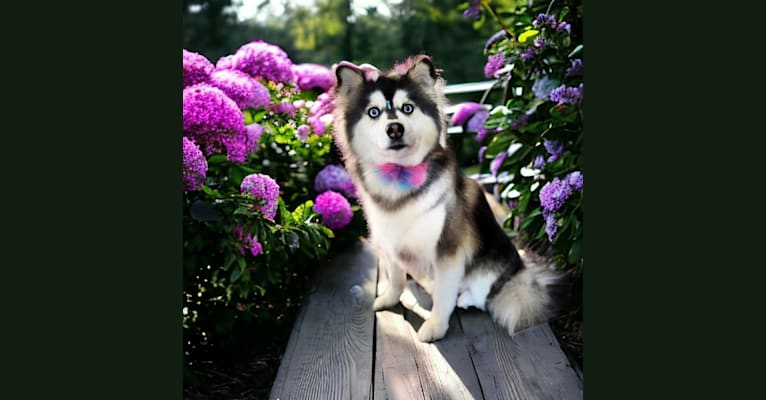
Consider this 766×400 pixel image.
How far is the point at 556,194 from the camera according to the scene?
2.38m

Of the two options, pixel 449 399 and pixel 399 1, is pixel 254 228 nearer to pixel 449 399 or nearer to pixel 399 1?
pixel 449 399

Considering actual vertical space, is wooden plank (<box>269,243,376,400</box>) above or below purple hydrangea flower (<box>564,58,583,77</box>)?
below

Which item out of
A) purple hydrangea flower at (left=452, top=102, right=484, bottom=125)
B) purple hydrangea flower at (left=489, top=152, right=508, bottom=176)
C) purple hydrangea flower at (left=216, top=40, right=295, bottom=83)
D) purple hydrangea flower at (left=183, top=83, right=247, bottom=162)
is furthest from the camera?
purple hydrangea flower at (left=452, top=102, right=484, bottom=125)

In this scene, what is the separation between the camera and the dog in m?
2.25

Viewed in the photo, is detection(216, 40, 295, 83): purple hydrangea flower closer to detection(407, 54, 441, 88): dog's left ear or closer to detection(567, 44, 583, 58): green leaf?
detection(407, 54, 441, 88): dog's left ear

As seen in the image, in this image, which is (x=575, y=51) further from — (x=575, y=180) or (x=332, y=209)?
(x=332, y=209)

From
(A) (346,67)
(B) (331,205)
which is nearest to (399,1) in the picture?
(B) (331,205)

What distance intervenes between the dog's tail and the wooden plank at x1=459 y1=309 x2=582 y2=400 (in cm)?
4

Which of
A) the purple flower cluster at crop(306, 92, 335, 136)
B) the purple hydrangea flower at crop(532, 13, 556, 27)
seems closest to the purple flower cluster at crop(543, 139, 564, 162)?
the purple hydrangea flower at crop(532, 13, 556, 27)

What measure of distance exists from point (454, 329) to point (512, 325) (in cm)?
22

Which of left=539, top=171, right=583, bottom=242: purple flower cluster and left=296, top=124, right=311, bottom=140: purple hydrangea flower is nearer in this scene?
left=539, top=171, right=583, bottom=242: purple flower cluster

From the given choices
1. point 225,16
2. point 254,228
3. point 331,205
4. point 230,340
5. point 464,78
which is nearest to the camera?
point 254,228

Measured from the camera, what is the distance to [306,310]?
8.89 feet

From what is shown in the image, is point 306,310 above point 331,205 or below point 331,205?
below
